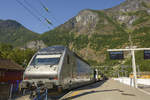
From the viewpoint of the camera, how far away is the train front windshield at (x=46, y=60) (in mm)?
11441

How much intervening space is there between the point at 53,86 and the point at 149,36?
15125 centimetres

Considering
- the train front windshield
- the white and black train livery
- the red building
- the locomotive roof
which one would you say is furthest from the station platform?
the red building

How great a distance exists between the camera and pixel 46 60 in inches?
460

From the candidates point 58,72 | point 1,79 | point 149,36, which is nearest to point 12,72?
point 1,79

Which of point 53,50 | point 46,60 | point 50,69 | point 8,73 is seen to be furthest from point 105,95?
point 8,73

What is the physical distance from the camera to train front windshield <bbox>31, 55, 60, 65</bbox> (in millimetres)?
11441

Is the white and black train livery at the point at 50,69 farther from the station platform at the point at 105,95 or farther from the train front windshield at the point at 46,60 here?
the station platform at the point at 105,95

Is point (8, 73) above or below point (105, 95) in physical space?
above

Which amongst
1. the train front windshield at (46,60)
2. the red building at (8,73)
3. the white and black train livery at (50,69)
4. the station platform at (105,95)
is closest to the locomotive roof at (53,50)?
the white and black train livery at (50,69)

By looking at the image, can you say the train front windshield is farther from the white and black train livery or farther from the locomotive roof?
the locomotive roof

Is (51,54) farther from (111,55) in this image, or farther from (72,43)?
(72,43)

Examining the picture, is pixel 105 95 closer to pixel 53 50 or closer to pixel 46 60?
pixel 46 60

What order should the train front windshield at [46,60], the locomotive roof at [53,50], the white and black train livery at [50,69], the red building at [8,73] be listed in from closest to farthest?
the white and black train livery at [50,69] → the train front windshield at [46,60] → the locomotive roof at [53,50] → the red building at [8,73]

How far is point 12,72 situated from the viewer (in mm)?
20016
